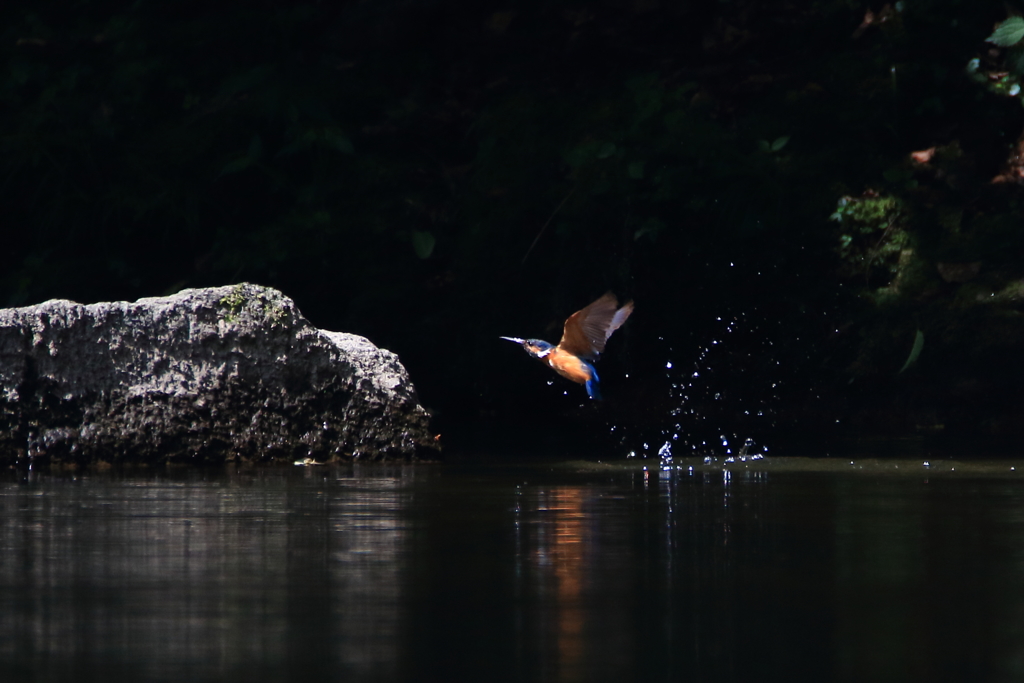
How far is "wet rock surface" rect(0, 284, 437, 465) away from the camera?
7.96 m

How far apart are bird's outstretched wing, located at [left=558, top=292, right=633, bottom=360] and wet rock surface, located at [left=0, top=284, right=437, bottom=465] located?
3.45ft

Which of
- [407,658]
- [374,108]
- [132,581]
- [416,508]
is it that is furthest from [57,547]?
[374,108]

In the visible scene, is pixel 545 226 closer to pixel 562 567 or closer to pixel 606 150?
pixel 606 150

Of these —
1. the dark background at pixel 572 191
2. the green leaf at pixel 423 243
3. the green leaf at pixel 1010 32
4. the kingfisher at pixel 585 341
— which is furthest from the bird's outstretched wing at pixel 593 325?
the green leaf at pixel 1010 32

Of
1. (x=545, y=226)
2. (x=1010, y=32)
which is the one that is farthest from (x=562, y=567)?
(x=1010, y=32)

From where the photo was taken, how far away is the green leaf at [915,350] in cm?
1078

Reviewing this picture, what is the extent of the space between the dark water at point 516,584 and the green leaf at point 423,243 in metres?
6.08

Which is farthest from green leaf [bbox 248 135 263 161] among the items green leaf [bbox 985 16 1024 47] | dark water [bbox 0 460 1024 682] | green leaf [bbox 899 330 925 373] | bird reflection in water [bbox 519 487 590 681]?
bird reflection in water [bbox 519 487 590 681]

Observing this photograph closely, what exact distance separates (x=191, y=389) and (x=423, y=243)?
173 inches

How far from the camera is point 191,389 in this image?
804 cm

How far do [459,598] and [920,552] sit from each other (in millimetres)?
1439

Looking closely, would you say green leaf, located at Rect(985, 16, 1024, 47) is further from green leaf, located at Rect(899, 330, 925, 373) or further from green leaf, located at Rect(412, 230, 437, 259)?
green leaf, located at Rect(412, 230, 437, 259)

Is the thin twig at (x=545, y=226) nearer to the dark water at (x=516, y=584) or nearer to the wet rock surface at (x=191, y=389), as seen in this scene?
the wet rock surface at (x=191, y=389)

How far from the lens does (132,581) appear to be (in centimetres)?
365
